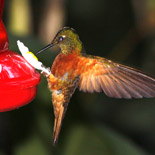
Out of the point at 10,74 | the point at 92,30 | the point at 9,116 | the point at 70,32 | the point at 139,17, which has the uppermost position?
the point at 70,32

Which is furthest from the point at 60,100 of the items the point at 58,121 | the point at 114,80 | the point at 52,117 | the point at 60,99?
the point at 52,117

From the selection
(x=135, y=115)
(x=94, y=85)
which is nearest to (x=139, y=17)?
(x=135, y=115)

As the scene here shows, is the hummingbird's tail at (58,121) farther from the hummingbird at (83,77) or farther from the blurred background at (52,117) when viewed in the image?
the blurred background at (52,117)

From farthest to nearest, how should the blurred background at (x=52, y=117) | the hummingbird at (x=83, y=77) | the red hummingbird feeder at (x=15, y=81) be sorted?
the blurred background at (x=52, y=117), the hummingbird at (x=83, y=77), the red hummingbird feeder at (x=15, y=81)

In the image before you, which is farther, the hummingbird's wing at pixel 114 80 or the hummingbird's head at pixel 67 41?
the hummingbird's wing at pixel 114 80

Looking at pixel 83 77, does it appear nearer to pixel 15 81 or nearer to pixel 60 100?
pixel 60 100

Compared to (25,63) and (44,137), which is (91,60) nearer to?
(25,63)

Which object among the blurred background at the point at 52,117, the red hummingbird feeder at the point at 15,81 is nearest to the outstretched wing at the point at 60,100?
the red hummingbird feeder at the point at 15,81

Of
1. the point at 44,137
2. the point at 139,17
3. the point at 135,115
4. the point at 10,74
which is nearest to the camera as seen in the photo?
the point at 10,74
